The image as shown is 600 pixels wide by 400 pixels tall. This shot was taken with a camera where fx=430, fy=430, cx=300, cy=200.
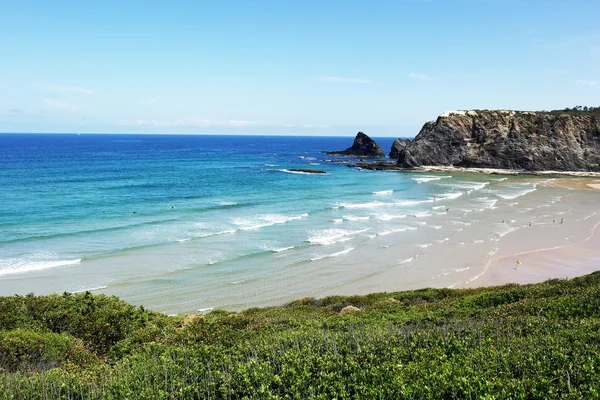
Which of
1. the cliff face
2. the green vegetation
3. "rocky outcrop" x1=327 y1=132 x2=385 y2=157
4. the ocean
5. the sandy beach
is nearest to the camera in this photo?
the green vegetation

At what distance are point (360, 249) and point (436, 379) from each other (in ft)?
87.8

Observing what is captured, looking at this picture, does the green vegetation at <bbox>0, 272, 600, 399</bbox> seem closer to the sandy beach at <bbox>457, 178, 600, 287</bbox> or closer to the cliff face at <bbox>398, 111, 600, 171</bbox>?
the sandy beach at <bbox>457, 178, 600, 287</bbox>

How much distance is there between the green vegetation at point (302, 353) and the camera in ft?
30.6

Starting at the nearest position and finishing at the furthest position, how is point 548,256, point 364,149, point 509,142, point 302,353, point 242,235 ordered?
point 302,353 < point 548,256 < point 242,235 < point 509,142 < point 364,149

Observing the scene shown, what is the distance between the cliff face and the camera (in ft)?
306

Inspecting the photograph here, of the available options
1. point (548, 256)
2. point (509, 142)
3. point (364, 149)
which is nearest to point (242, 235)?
point (548, 256)

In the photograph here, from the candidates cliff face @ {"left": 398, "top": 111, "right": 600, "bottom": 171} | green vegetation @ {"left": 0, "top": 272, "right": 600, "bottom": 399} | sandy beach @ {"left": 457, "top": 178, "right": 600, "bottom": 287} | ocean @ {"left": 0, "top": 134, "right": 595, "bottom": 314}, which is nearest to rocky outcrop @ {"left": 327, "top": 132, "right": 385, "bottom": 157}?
cliff face @ {"left": 398, "top": 111, "right": 600, "bottom": 171}

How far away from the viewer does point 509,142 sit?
9644cm

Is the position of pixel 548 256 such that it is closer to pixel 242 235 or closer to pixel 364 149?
pixel 242 235

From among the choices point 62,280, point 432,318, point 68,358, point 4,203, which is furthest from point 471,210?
point 4,203

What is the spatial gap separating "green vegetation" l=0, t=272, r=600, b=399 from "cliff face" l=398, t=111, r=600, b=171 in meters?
87.5

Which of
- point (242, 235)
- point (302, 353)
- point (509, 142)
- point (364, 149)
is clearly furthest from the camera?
point (364, 149)

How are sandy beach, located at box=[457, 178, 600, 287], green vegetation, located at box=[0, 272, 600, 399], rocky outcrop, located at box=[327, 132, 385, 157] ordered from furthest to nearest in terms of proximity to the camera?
rocky outcrop, located at box=[327, 132, 385, 157], sandy beach, located at box=[457, 178, 600, 287], green vegetation, located at box=[0, 272, 600, 399]

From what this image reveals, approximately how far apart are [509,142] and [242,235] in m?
79.3
